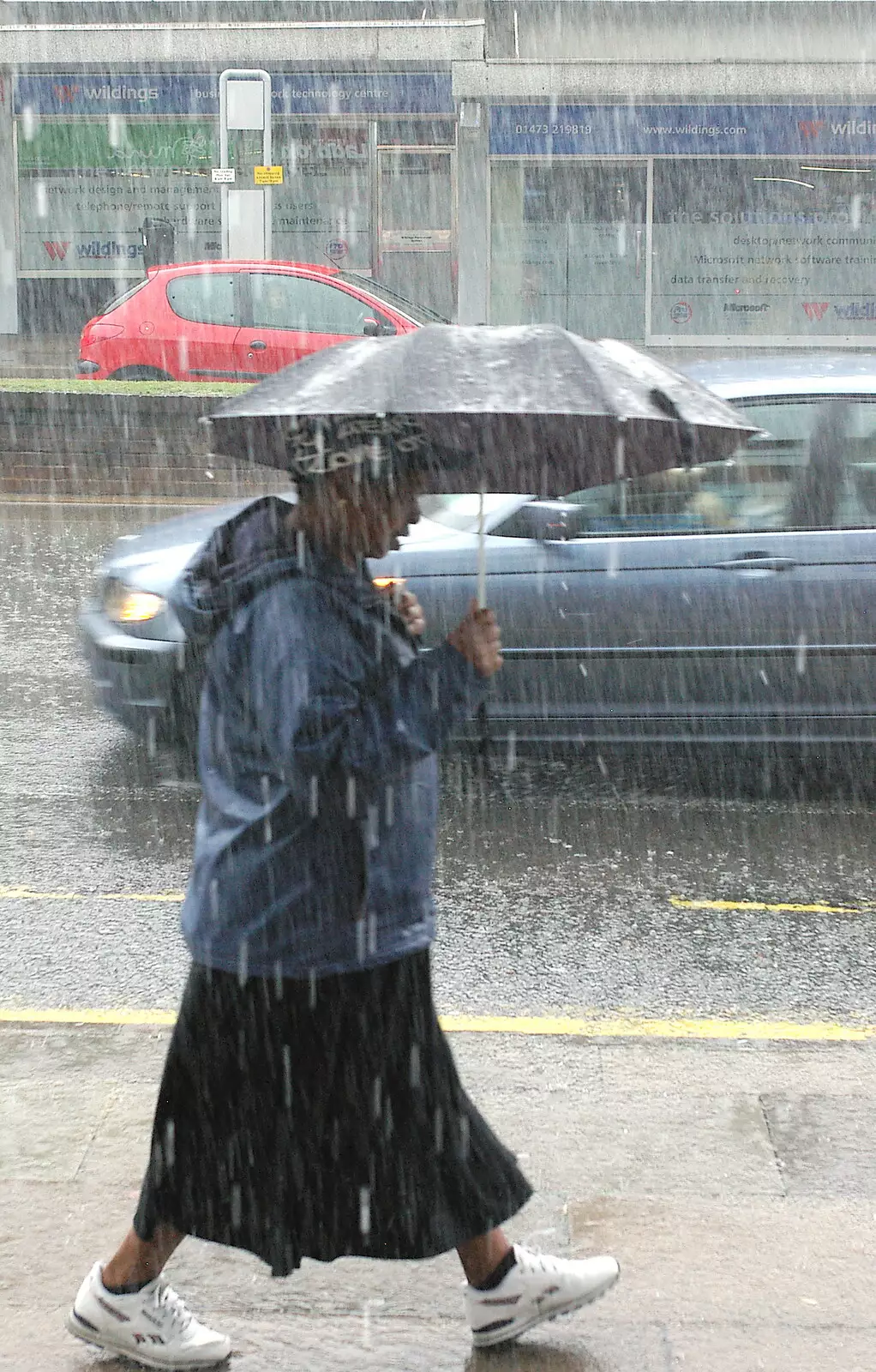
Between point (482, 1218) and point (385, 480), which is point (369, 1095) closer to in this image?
point (482, 1218)

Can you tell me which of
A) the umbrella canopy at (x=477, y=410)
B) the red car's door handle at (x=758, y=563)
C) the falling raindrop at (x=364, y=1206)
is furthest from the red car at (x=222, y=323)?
the falling raindrop at (x=364, y=1206)

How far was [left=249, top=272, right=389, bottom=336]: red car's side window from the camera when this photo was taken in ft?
51.8

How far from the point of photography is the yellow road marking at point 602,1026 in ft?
13.4

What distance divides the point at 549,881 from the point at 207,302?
11.8 m

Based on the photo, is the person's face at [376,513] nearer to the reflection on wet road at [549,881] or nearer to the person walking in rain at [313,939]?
the person walking in rain at [313,939]

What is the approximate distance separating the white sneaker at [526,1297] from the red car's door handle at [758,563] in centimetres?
337

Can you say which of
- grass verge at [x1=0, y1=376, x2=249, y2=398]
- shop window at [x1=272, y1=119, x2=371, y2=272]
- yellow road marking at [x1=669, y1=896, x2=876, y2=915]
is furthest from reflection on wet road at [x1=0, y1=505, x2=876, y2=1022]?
shop window at [x1=272, y1=119, x2=371, y2=272]

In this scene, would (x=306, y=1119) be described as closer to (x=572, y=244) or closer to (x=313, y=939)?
(x=313, y=939)

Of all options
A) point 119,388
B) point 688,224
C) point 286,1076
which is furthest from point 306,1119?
point 688,224

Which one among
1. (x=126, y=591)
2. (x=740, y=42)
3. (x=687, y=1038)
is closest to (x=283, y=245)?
(x=740, y=42)

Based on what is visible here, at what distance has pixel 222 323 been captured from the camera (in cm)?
1591

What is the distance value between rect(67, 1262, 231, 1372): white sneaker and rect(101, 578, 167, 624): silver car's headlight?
136 inches

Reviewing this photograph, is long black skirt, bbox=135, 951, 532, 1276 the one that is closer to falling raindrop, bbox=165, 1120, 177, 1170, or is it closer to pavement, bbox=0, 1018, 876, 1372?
falling raindrop, bbox=165, 1120, 177, 1170

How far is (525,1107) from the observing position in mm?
3689
